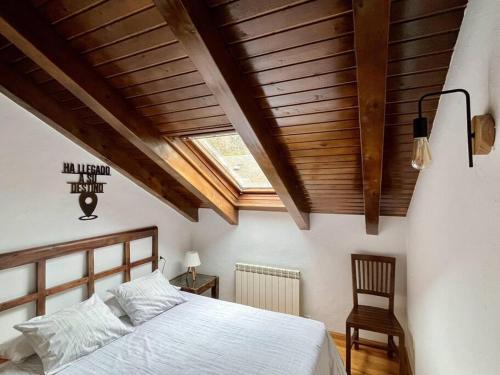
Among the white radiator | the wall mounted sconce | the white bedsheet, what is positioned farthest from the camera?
the white radiator

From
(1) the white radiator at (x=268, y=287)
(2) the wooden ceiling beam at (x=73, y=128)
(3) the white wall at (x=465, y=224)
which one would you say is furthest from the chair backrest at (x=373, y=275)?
(2) the wooden ceiling beam at (x=73, y=128)

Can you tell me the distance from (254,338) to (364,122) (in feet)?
5.43

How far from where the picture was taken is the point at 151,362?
167 cm

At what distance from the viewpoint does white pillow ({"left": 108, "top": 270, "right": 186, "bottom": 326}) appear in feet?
7.30

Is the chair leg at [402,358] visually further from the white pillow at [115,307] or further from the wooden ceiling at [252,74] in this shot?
the white pillow at [115,307]

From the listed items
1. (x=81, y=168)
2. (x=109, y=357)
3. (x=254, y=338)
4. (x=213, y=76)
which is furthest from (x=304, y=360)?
(x=81, y=168)

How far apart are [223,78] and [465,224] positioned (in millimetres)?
1227

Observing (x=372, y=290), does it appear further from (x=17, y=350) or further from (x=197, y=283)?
(x=17, y=350)

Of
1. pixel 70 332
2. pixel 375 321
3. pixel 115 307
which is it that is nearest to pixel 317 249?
pixel 375 321

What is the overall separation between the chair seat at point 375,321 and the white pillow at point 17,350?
2431mm

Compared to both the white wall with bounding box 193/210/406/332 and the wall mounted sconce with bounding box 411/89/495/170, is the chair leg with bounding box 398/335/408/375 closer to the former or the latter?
the white wall with bounding box 193/210/406/332

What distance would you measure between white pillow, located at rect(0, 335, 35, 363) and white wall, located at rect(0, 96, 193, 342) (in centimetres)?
15

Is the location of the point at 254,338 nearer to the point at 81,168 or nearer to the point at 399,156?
the point at 399,156

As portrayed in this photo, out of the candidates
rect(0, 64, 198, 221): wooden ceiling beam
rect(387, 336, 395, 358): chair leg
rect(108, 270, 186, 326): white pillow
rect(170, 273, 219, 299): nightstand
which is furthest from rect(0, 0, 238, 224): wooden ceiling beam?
rect(387, 336, 395, 358): chair leg
